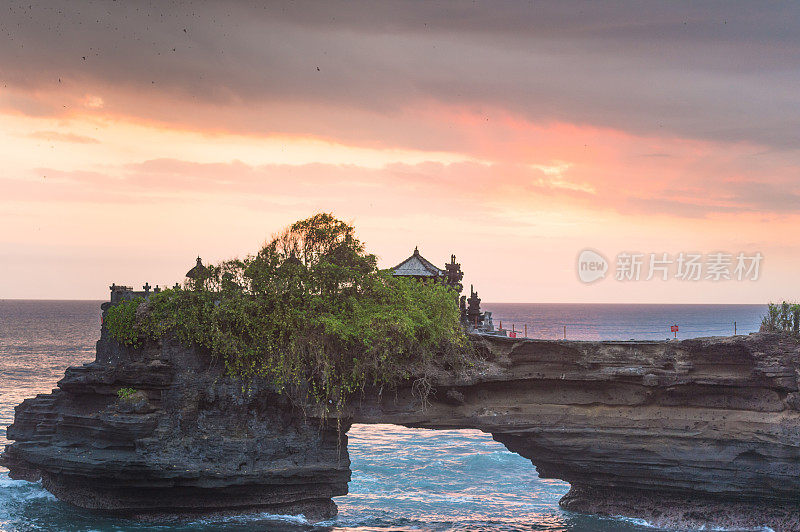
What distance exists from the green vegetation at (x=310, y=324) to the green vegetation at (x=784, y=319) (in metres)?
11.3

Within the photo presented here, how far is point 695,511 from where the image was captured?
94.0 ft

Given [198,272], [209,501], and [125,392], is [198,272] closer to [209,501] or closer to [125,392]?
[125,392]

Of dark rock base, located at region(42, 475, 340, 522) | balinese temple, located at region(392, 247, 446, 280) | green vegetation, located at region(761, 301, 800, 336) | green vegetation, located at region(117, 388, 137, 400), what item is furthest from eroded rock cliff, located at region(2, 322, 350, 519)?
green vegetation, located at region(761, 301, 800, 336)

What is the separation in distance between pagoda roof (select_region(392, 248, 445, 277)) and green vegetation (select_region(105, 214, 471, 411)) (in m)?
7.45

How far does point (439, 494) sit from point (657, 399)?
11.3m

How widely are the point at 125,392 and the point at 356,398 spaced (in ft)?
27.3

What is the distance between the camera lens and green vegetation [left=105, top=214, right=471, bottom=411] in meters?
26.9

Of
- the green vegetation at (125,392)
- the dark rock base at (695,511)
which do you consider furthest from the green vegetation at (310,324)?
the dark rock base at (695,511)

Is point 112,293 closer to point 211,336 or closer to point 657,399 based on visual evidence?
point 211,336

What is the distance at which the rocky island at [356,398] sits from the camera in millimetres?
26922

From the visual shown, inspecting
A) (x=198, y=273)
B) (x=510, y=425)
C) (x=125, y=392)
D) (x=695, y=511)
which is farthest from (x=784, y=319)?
(x=125, y=392)

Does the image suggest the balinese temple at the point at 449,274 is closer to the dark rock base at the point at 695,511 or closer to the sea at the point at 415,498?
the sea at the point at 415,498

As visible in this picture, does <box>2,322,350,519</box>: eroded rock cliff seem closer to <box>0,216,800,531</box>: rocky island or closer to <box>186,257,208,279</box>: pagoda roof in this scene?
<box>0,216,800,531</box>: rocky island

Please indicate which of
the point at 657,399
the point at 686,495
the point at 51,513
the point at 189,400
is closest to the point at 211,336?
the point at 189,400
